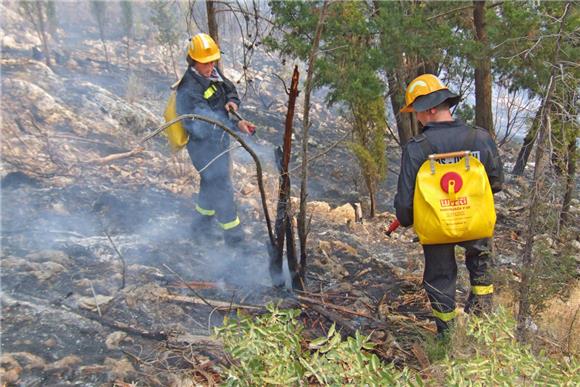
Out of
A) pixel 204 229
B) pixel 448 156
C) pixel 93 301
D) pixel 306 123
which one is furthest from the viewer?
pixel 204 229

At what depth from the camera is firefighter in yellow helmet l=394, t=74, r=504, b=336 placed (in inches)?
107

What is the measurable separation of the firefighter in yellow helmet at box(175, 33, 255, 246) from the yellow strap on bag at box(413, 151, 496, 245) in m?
1.57

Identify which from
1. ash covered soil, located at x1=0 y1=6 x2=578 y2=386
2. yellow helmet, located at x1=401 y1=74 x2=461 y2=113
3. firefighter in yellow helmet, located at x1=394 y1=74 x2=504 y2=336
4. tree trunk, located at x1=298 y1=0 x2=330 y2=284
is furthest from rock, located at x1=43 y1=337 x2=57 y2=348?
yellow helmet, located at x1=401 y1=74 x2=461 y2=113

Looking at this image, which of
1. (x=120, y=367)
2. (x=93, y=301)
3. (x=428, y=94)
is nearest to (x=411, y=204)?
(x=428, y=94)

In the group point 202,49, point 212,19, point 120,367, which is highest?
point 212,19

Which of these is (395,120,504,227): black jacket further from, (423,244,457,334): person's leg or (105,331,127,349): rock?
(105,331,127,349): rock

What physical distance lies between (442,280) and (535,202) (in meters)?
0.71

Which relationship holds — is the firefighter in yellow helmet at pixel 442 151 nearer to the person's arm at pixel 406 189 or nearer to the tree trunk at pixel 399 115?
the person's arm at pixel 406 189

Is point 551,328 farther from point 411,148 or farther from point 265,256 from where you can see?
point 265,256

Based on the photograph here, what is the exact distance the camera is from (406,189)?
2762mm

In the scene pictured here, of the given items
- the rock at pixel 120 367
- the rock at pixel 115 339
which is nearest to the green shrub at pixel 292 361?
the rock at pixel 120 367

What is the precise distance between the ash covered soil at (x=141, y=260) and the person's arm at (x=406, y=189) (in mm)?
733

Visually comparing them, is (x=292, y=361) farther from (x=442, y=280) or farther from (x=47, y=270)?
(x=47, y=270)

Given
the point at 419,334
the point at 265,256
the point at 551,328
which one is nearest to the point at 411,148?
the point at 419,334
